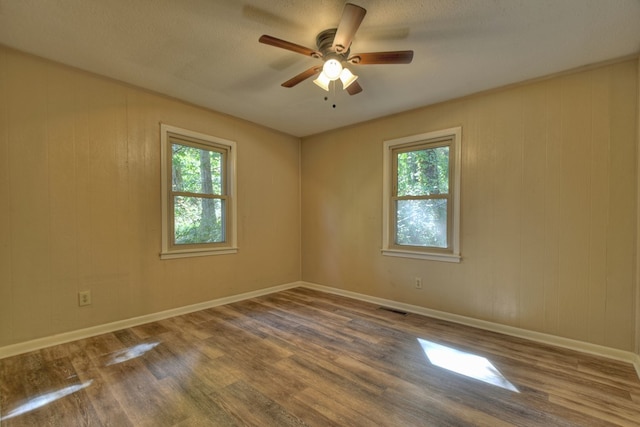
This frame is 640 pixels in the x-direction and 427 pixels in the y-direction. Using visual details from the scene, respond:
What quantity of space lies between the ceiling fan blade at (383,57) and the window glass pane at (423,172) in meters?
1.56

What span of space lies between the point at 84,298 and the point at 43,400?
106 cm

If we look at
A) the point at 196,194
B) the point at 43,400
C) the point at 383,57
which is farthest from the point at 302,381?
the point at 196,194

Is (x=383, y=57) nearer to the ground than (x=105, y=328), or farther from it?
farther from it

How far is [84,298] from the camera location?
8.53 feet

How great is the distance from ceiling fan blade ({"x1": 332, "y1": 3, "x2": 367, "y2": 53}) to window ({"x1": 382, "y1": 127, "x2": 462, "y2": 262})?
1.81 m

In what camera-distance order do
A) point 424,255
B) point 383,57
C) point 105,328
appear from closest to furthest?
point 383,57, point 105,328, point 424,255

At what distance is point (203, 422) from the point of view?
1556 millimetres

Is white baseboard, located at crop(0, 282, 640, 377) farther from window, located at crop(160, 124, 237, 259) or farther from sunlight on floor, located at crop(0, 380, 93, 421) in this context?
sunlight on floor, located at crop(0, 380, 93, 421)

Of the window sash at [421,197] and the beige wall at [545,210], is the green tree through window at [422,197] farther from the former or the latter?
the beige wall at [545,210]

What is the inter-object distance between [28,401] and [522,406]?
2.95 meters

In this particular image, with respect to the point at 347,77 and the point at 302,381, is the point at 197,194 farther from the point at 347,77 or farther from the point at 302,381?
the point at 302,381

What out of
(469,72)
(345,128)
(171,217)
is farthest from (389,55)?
(171,217)

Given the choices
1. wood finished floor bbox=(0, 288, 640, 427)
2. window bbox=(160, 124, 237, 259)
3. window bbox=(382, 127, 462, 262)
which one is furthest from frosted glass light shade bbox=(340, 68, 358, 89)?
wood finished floor bbox=(0, 288, 640, 427)

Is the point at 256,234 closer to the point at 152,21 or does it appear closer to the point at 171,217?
the point at 171,217
